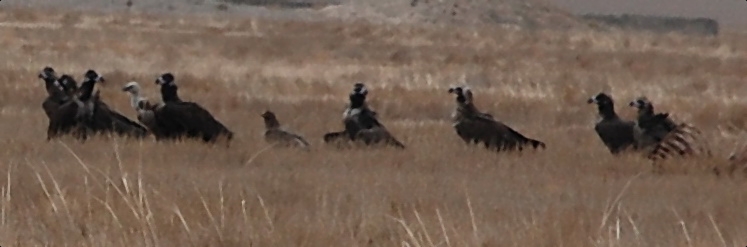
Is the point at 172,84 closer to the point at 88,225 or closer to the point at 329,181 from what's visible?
the point at 329,181

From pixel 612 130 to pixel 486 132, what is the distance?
1.13 metres

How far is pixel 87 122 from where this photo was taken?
1110cm

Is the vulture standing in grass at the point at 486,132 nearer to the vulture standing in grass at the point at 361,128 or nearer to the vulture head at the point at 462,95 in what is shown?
the vulture head at the point at 462,95

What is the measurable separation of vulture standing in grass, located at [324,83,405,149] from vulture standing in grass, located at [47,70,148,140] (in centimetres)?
169

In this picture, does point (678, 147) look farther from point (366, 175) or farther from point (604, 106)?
point (366, 175)

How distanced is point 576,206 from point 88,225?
9.06ft

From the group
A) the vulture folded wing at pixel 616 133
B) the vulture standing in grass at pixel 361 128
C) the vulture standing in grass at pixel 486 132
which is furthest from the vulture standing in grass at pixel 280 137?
the vulture folded wing at pixel 616 133

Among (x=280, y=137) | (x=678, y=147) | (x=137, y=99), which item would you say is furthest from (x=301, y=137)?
(x=678, y=147)

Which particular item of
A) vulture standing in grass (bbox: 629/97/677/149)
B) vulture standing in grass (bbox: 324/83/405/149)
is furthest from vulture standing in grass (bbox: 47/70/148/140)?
vulture standing in grass (bbox: 629/97/677/149)

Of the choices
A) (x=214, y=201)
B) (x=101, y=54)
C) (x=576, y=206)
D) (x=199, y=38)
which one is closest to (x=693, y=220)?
(x=576, y=206)

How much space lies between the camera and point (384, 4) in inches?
3273

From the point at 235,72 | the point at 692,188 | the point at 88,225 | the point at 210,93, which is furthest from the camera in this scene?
the point at 235,72

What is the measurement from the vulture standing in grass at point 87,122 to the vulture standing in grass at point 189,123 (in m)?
0.24

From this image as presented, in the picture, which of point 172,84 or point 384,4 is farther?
point 384,4
